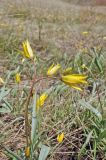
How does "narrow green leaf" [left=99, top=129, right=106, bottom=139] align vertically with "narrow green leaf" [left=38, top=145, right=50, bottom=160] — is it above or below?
below

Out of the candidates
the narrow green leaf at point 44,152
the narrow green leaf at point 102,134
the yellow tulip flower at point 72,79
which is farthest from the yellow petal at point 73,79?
the narrow green leaf at point 102,134

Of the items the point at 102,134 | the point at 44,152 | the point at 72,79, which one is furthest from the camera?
the point at 102,134

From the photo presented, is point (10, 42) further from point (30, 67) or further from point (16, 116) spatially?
point (16, 116)

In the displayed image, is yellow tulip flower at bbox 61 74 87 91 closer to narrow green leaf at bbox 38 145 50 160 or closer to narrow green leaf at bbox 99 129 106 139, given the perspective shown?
narrow green leaf at bbox 38 145 50 160

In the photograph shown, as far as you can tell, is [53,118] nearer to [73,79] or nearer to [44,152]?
[44,152]

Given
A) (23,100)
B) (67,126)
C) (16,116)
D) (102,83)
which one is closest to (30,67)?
(102,83)

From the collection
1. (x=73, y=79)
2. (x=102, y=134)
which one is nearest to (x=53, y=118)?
(x=102, y=134)

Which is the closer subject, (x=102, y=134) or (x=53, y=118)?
(x=102, y=134)

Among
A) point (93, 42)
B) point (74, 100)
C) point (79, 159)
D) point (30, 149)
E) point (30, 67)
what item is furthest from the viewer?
point (93, 42)

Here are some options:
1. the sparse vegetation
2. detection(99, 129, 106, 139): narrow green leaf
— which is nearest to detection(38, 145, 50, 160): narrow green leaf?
the sparse vegetation

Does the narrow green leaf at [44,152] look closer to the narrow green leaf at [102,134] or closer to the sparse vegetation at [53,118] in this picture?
the sparse vegetation at [53,118]

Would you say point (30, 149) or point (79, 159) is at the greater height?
point (30, 149)
